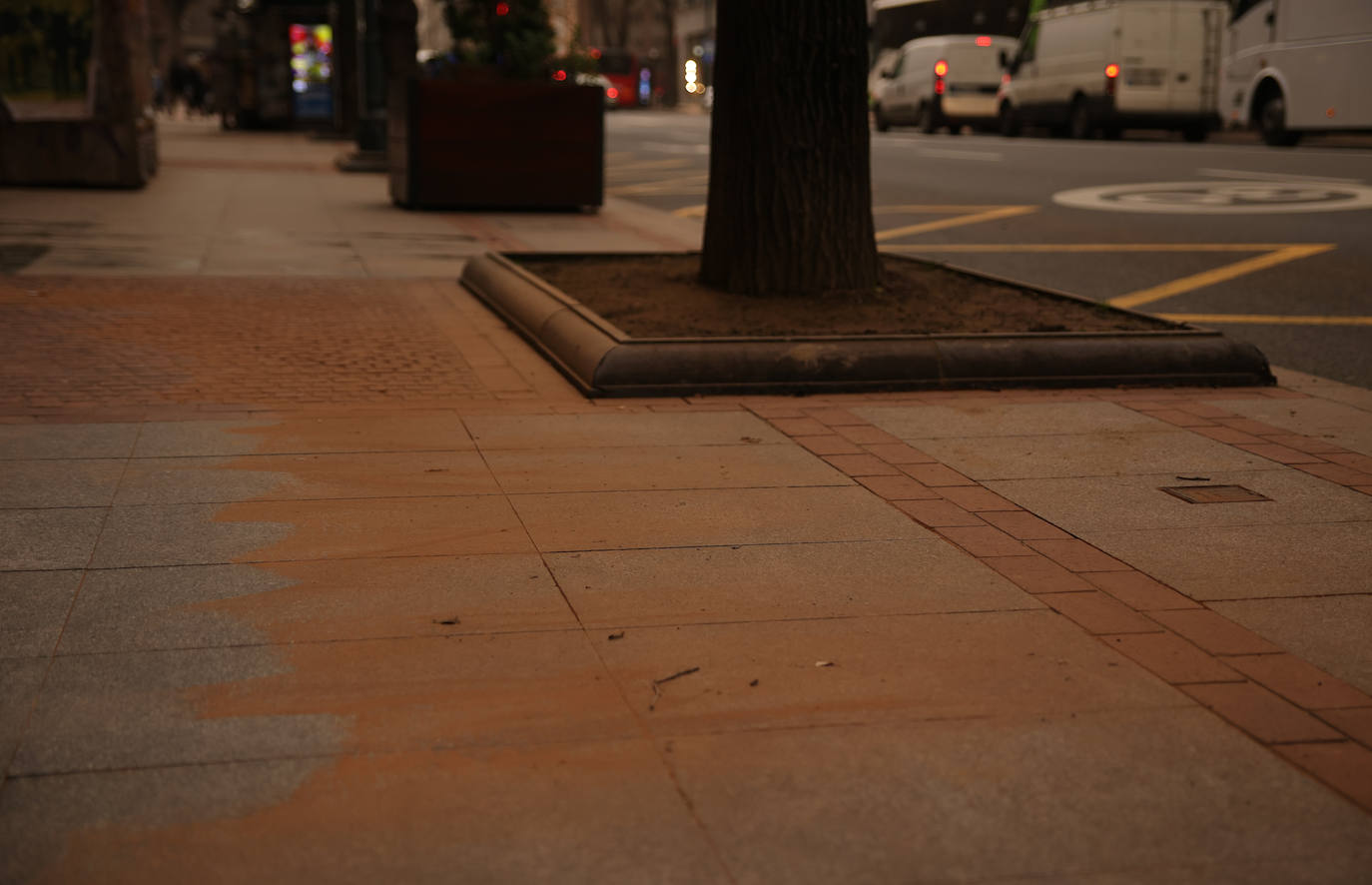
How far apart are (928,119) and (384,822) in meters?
33.9

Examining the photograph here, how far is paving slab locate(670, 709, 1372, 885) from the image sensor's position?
2566 mm

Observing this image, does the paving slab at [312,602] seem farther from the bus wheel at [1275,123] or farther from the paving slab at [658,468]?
the bus wheel at [1275,123]

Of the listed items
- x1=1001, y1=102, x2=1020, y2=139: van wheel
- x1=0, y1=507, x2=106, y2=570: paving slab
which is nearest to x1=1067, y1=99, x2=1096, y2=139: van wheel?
x1=1001, y1=102, x2=1020, y2=139: van wheel

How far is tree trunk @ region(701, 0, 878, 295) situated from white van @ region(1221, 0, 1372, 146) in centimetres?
1796

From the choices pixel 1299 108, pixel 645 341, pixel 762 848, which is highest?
pixel 1299 108

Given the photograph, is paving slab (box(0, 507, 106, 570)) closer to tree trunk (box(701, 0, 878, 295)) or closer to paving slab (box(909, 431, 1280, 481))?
paving slab (box(909, 431, 1280, 481))

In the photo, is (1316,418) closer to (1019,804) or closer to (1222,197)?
(1019,804)

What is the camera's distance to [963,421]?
603 centimetres

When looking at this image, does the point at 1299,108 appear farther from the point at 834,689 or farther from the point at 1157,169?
the point at 834,689

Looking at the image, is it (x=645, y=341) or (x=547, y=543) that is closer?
(x=547, y=543)

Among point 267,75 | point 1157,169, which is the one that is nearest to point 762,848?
point 1157,169

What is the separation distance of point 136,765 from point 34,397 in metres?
3.68

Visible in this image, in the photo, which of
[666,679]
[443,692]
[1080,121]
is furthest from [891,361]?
[1080,121]

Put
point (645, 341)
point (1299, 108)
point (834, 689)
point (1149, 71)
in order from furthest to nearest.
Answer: point (1149, 71) → point (1299, 108) → point (645, 341) → point (834, 689)
